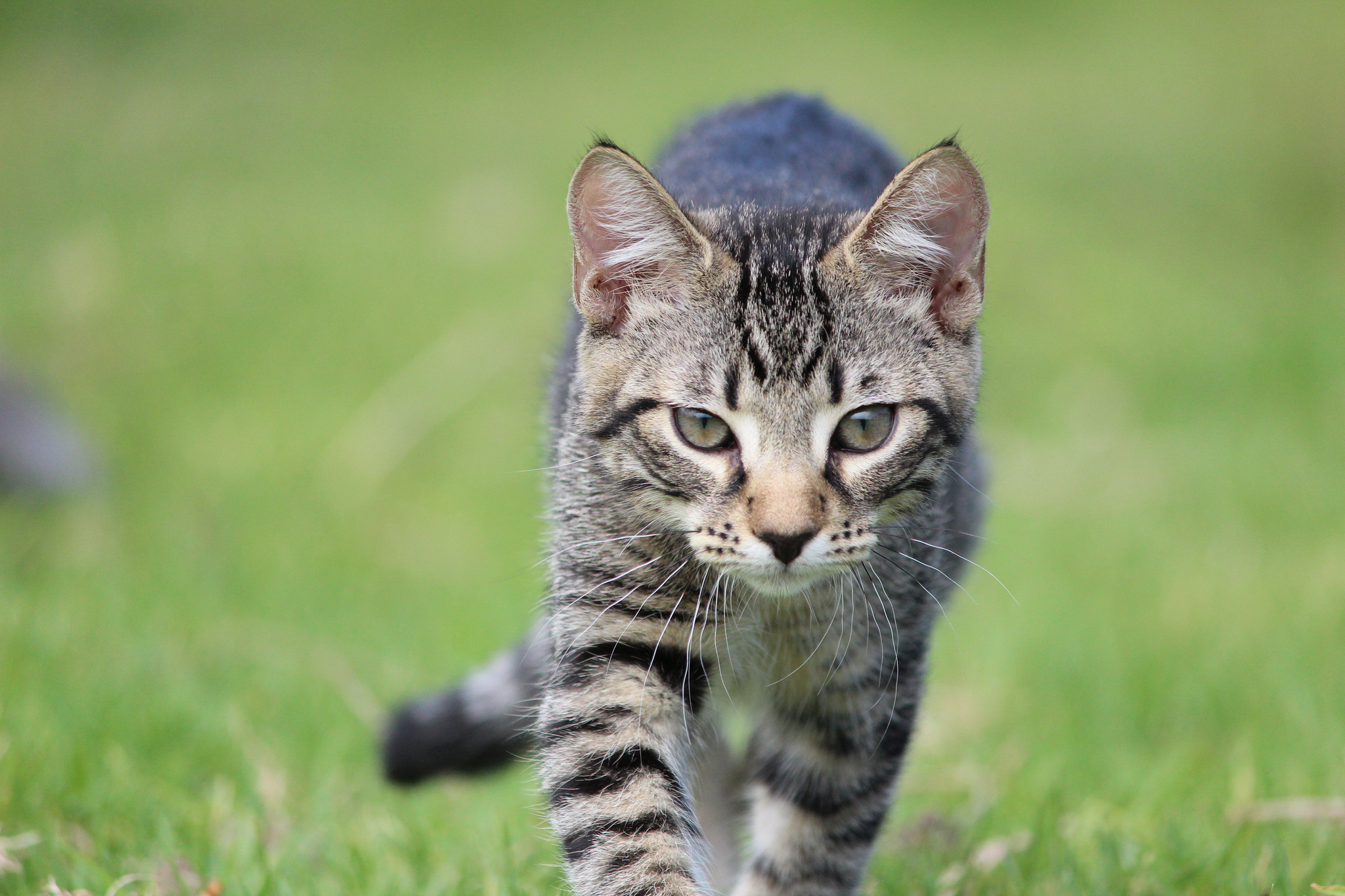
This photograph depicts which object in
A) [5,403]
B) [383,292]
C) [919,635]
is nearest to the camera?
[919,635]

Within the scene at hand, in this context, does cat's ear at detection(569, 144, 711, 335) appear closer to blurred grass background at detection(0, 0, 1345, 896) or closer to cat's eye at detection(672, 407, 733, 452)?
cat's eye at detection(672, 407, 733, 452)

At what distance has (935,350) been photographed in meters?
2.47

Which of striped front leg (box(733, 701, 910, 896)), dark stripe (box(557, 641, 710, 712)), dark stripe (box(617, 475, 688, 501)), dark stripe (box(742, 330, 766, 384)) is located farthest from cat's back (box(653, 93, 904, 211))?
striped front leg (box(733, 701, 910, 896))

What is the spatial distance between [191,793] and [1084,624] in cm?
293

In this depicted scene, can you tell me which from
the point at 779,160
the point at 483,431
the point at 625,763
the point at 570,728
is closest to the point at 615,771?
the point at 625,763

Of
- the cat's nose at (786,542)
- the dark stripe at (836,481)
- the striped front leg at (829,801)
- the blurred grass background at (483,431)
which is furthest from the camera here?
the blurred grass background at (483,431)

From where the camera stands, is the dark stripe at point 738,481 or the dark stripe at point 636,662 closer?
the dark stripe at point 738,481

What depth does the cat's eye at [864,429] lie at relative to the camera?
2.32m

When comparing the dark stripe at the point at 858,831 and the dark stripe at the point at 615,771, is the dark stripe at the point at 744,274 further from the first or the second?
the dark stripe at the point at 858,831

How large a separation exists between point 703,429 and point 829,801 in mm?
878

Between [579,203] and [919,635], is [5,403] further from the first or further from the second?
[919,635]

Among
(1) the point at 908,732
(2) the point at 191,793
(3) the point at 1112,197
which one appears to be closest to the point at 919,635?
(1) the point at 908,732

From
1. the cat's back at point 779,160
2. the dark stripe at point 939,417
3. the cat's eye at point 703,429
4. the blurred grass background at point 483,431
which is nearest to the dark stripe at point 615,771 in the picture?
the blurred grass background at point 483,431

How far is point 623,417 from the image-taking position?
2.43 metres
